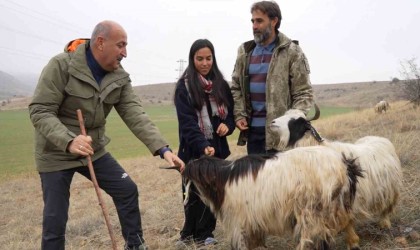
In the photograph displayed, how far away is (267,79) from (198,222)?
6.10 feet

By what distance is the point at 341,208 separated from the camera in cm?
363

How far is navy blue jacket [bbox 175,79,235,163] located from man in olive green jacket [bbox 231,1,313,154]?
21 cm

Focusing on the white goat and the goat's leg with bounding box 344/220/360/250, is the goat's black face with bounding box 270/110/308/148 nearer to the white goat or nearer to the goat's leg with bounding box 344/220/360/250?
the white goat

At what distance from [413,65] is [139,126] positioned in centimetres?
1797

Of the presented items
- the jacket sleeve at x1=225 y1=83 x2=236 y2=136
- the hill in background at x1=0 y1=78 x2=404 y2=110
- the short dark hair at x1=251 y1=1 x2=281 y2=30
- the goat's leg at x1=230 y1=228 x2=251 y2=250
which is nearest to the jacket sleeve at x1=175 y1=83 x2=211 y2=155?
the jacket sleeve at x1=225 y1=83 x2=236 y2=136

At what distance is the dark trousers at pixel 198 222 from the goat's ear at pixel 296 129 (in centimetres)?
133

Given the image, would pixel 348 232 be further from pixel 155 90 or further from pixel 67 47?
pixel 155 90

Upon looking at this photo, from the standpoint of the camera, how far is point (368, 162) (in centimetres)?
429

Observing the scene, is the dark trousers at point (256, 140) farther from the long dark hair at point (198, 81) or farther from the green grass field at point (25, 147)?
the green grass field at point (25, 147)

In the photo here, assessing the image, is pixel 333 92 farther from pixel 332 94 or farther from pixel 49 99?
pixel 49 99

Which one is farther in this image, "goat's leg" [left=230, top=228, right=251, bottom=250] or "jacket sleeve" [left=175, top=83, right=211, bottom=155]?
"jacket sleeve" [left=175, top=83, right=211, bottom=155]

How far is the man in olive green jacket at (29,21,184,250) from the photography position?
13.0ft

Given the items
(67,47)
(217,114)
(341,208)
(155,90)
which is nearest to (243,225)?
(341,208)

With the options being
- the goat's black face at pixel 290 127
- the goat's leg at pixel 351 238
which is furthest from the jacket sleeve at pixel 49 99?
the goat's leg at pixel 351 238
